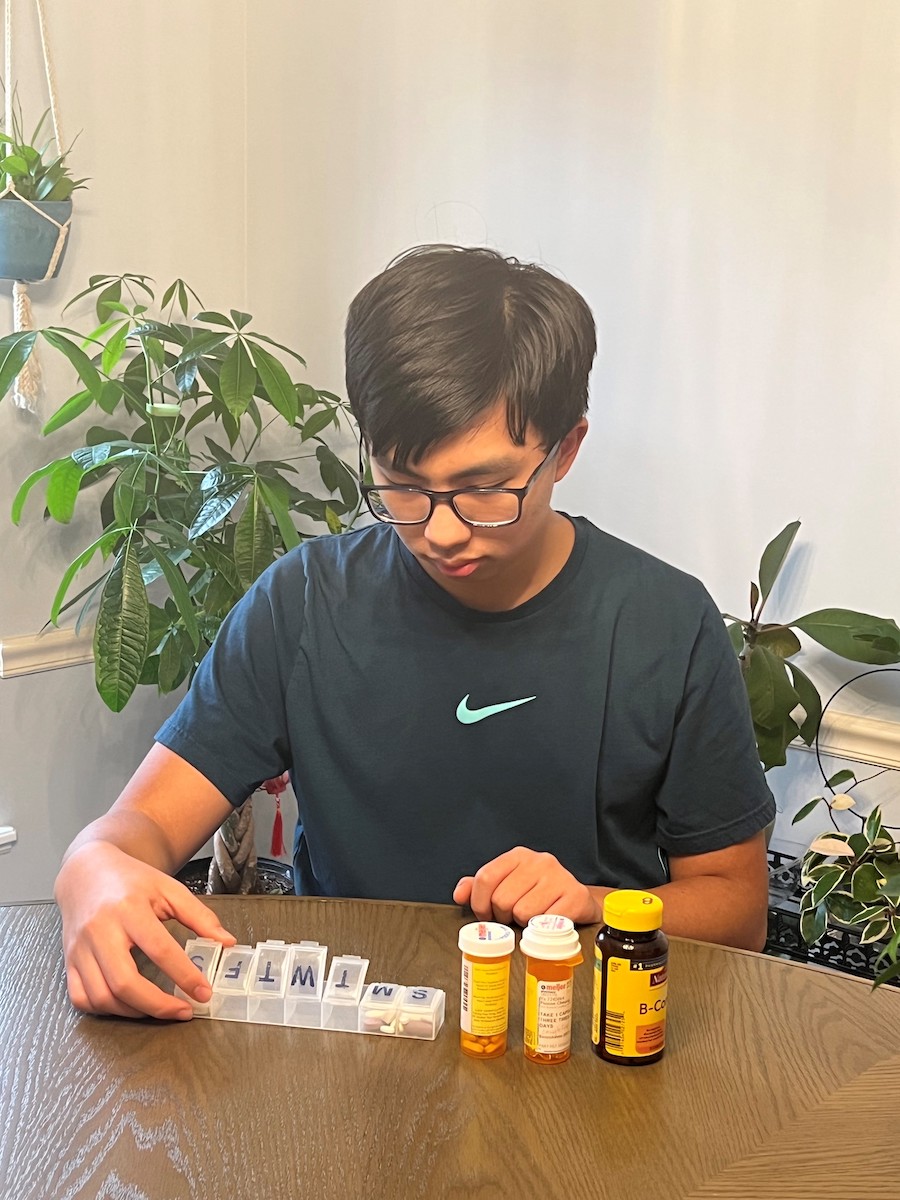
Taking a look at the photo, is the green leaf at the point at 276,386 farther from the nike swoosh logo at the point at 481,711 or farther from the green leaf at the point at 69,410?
the nike swoosh logo at the point at 481,711

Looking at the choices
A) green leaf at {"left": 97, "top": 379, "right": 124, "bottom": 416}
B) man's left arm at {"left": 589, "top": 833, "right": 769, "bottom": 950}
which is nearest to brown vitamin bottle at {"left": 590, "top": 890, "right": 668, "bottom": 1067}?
man's left arm at {"left": 589, "top": 833, "right": 769, "bottom": 950}

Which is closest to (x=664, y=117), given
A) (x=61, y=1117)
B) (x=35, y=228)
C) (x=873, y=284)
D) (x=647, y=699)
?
(x=873, y=284)

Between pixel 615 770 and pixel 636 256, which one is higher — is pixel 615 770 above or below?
below

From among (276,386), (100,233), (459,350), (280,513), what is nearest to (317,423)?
(276,386)

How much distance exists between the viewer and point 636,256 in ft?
7.30

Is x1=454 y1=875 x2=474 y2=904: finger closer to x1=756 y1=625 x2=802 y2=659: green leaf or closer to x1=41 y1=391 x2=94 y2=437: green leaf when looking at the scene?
x1=756 y1=625 x2=802 y2=659: green leaf

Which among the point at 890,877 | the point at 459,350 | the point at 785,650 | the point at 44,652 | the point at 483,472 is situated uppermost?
the point at 459,350

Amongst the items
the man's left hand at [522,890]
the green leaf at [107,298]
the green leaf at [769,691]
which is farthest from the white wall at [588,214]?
the man's left hand at [522,890]

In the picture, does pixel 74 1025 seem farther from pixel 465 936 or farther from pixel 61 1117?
pixel 465 936

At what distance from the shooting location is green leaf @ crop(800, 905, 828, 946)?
1633 mm

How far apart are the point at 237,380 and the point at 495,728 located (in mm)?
1028

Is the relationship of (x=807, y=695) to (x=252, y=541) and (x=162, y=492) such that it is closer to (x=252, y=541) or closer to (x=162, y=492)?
(x=252, y=541)

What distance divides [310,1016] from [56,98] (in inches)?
77.6

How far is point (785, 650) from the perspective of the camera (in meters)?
2.04
